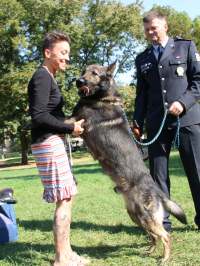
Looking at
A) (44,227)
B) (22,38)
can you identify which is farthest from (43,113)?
(22,38)

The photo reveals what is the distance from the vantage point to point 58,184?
8.06 ft

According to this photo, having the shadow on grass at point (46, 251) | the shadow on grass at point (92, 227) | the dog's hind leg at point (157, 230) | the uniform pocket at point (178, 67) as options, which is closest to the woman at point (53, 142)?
the shadow on grass at point (46, 251)

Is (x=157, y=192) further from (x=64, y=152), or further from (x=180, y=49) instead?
(x=180, y=49)

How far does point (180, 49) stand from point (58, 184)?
252 cm

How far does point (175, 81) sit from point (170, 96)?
22cm

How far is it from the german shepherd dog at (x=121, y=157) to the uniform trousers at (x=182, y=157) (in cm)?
47

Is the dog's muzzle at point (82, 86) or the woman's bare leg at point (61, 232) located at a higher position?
the dog's muzzle at point (82, 86)

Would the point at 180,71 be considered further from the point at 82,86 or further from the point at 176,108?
the point at 82,86

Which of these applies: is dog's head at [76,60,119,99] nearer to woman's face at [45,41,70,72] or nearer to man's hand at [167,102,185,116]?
woman's face at [45,41,70,72]

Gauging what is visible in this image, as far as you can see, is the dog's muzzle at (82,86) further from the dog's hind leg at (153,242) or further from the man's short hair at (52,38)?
the dog's hind leg at (153,242)

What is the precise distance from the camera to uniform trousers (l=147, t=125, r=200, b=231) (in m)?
3.31

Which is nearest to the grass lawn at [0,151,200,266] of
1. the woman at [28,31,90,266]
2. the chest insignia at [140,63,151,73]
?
the woman at [28,31,90,266]

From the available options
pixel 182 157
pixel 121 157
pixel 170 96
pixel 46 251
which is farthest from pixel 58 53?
pixel 46 251

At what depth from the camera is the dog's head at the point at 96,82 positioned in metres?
3.16
